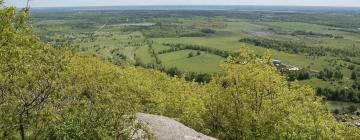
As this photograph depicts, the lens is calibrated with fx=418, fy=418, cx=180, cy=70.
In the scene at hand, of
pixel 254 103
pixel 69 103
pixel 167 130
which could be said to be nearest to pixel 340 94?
pixel 254 103

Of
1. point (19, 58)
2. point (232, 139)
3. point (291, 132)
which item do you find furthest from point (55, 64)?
point (232, 139)

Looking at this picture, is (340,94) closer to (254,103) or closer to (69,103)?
(254,103)

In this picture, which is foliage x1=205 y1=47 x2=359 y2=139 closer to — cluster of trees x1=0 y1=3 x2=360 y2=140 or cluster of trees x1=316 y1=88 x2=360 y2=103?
cluster of trees x1=0 y1=3 x2=360 y2=140

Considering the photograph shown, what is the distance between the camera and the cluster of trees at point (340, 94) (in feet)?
591

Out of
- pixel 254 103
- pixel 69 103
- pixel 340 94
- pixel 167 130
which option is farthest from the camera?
pixel 340 94

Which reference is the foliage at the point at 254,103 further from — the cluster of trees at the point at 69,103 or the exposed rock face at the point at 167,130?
the exposed rock face at the point at 167,130

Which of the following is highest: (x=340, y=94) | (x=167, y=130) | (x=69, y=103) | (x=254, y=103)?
(x=69, y=103)

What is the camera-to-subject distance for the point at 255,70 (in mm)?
48750

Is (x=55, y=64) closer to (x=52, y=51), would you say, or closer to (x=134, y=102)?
(x=52, y=51)

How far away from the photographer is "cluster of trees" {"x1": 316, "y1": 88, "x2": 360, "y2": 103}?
180250 millimetres

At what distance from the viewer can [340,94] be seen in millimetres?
181250

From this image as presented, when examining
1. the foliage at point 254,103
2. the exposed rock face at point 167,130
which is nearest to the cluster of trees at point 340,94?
the foliage at point 254,103

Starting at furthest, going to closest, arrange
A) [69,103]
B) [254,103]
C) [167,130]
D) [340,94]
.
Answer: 1. [340,94]
2. [254,103]
3. [167,130]
4. [69,103]

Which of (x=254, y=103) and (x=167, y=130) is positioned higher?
(x=167, y=130)
